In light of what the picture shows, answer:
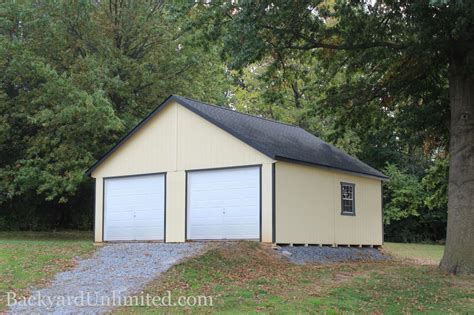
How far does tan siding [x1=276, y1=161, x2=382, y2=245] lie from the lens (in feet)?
57.1

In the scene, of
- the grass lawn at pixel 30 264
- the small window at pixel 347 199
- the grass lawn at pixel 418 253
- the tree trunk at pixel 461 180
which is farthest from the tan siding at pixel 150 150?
the grass lawn at pixel 418 253

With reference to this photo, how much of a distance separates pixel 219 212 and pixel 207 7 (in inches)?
255

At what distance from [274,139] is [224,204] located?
10.2 ft

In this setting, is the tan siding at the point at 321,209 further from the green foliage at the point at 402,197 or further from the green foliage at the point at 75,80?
the green foliage at the point at 402,197

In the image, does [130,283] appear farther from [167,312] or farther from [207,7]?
[207,7]

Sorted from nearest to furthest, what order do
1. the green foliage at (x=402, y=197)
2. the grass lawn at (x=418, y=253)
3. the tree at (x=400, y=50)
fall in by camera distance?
the tree at (x=400, y=50) < the grass lawn at (x=418, y=253) < the green foliage at (x=402, y=197)

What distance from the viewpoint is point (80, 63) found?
25797 millimetres

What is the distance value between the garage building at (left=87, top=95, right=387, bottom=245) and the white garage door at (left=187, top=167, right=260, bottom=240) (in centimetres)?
3

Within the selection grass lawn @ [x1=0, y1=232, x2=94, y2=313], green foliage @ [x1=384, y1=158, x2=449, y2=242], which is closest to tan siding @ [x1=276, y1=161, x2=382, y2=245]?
grass lawn @ [x1=0, y1=232, x2=94, y2=313]

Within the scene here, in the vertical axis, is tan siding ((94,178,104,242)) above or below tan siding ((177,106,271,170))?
below

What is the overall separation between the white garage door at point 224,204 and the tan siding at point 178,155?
256mm

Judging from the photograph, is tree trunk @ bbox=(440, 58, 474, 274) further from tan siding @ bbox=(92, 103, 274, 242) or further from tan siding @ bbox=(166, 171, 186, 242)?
tan siding @ bbox=(166, 171, 186, 242)

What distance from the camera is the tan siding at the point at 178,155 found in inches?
694

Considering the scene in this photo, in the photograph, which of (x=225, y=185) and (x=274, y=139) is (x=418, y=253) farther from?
(x=225, y=185)
